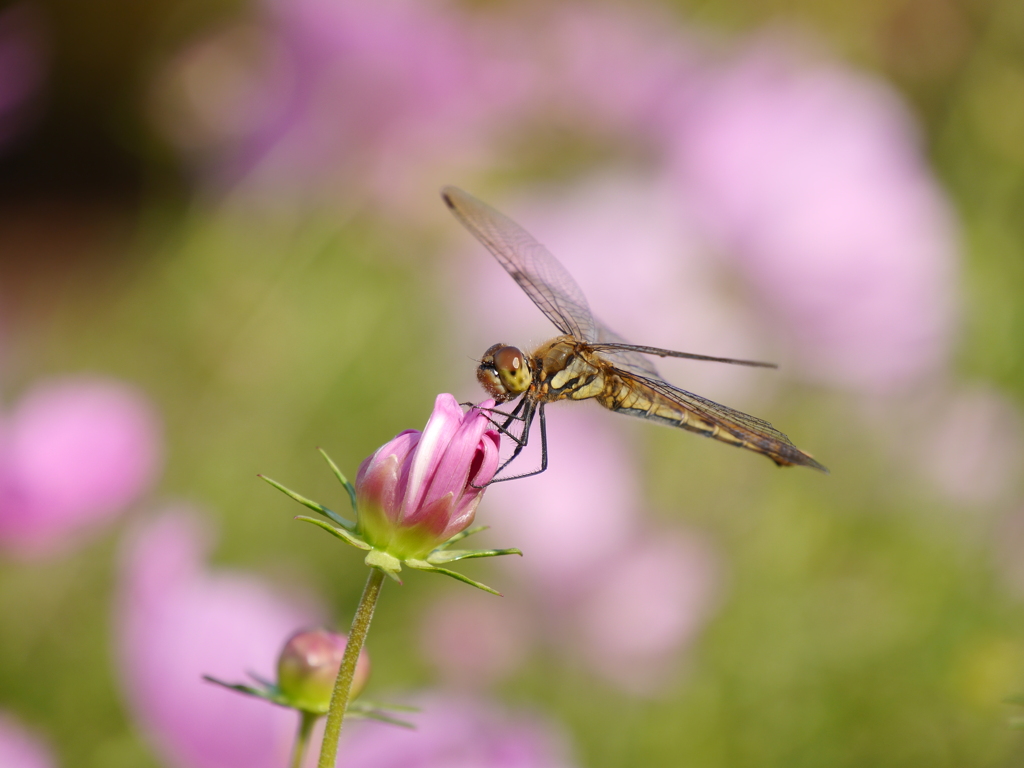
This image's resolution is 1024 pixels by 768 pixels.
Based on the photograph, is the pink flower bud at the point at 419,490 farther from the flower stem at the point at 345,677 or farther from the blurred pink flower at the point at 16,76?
the blurred pink flower at the point at 16,76

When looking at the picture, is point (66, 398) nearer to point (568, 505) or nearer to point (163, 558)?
point (163, 558)

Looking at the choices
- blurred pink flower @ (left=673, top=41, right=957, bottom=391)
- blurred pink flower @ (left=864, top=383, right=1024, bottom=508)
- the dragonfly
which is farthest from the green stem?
blurred pink flower @ (left=864, top=383, right=1024, bottom=508)

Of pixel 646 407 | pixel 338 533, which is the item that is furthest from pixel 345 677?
pixel 646 407

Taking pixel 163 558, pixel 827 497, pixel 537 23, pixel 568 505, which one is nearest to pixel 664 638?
pixel 568 505

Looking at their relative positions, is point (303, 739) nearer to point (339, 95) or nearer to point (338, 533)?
point (338, 533)

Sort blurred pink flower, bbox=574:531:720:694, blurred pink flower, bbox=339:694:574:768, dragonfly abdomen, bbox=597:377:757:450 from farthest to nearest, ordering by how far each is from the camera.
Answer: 1. blurred pink flower, bbox=574:531:720:694
2. dragonfly abdomen, bbox=597:377:757:450
3. blurred pink flower, bbox=339:694:574:768

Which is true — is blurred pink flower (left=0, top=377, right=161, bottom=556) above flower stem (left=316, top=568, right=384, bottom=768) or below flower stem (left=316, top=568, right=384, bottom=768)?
below

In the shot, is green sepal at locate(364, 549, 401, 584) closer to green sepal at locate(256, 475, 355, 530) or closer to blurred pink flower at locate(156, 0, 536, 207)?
green sepal at locate(256, 475, 355, 530)
